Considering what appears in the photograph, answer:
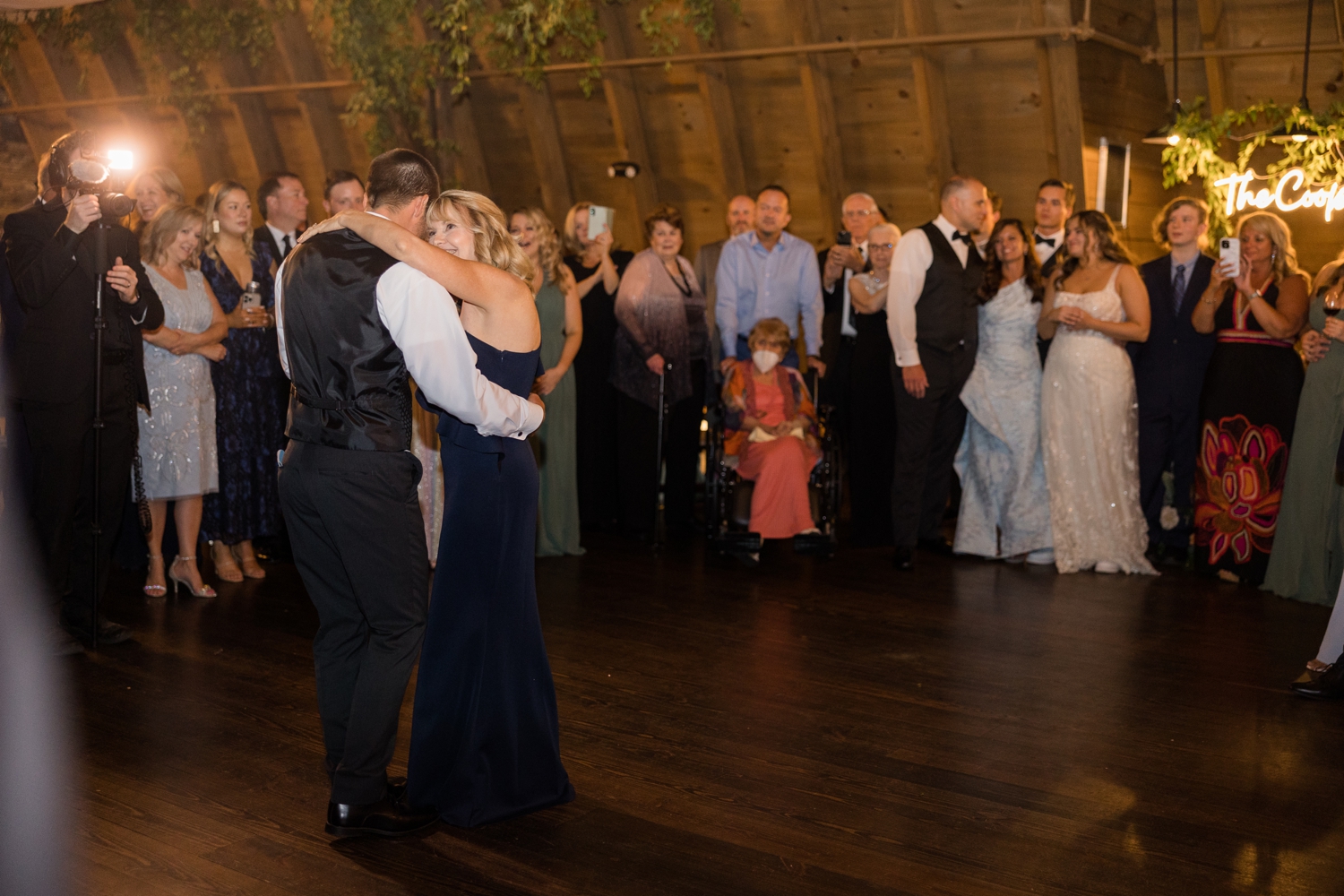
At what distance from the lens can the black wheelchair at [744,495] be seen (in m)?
6.05

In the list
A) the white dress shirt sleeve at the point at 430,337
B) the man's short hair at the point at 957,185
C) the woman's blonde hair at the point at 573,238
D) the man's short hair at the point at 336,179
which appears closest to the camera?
the white dress shirt sleeve at the point at 430,337

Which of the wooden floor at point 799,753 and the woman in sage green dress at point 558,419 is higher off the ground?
→ the woman in sage green dress at point 558,419

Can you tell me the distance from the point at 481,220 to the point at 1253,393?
4.44 meters

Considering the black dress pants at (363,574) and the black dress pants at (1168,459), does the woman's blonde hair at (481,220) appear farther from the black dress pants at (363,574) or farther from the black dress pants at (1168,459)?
the black dress pants at (1168,459)

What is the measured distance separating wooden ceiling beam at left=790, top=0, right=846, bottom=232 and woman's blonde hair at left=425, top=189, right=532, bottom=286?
6162 millimetres

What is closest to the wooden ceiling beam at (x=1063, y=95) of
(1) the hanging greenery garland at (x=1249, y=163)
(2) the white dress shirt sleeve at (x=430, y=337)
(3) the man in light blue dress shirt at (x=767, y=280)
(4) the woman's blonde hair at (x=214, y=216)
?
(1) the hanging greenery garland at (x=1249, y=163)

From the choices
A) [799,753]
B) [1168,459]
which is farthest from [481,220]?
[1168,459]

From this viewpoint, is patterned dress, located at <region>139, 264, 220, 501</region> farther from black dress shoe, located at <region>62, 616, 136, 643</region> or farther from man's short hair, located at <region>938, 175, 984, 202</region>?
man's short hair, located at <region>938, 175, 984, 202</region>

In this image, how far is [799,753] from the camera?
348 centimetres

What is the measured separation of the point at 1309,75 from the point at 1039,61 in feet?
5.62

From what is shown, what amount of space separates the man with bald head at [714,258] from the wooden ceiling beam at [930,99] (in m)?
1.94

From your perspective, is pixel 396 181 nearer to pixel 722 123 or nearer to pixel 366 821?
pixel 366 821

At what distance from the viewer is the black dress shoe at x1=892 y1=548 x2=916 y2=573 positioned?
599 cm

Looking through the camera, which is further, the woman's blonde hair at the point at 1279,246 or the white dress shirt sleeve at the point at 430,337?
the woman's blonde hair at the point at 1279,246
